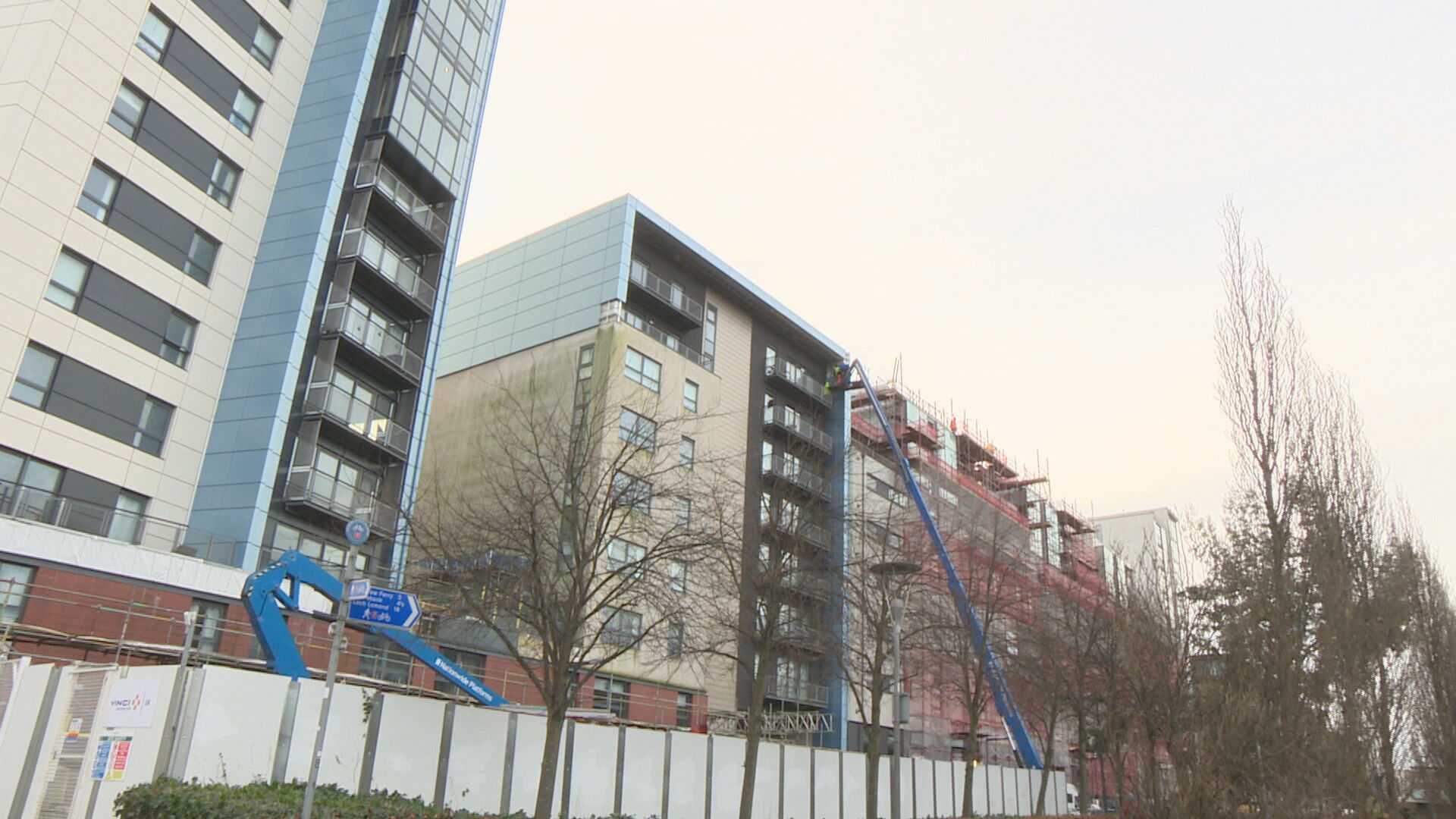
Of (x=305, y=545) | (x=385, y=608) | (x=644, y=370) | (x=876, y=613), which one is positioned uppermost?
(x=644, y=370)

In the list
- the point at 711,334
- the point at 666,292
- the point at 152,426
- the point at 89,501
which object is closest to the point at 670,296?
the point at 666,292

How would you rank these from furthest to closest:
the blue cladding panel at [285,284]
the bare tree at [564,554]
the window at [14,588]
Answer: the blue cladding panel at [285,284] → the window at [14,588] → the bare tree at [564,554]

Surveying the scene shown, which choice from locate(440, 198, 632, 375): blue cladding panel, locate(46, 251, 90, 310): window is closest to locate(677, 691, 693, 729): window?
locate(440, 198, 632, 375): blue cladding panel

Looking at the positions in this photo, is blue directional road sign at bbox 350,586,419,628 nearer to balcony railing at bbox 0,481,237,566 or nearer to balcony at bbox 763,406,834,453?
balcony railing at bbox 0,481,237,566

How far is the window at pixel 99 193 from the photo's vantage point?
27.1m

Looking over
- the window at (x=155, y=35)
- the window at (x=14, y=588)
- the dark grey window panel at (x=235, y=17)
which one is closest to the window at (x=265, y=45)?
the dark grey window panel at (x=235, y=17)

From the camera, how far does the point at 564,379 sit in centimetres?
4122

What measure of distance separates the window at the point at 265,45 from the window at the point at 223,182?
4.32m

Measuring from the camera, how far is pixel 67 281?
2648cm

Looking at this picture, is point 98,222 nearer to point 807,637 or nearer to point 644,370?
point 644,370

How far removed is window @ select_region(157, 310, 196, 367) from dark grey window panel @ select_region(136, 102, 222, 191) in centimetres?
436

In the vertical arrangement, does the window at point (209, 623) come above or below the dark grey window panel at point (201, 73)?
below

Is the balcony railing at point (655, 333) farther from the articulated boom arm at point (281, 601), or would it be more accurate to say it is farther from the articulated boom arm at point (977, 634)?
the articulated boom arm at point (281, 601)

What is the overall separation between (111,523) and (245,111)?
49.9ft
